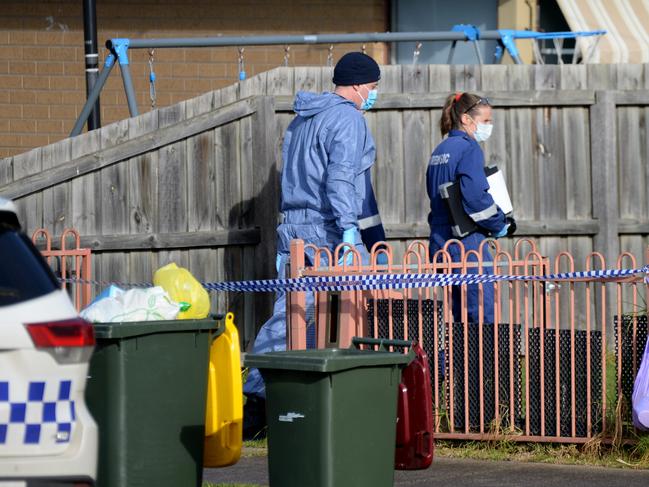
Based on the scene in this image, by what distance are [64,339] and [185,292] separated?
6.60 ft

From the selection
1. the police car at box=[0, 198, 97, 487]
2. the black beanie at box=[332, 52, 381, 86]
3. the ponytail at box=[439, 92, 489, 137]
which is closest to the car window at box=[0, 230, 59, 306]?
the police car at box=[0, 198, 97, 487]

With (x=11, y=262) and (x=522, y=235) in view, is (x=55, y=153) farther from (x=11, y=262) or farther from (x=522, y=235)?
(x=11, y=262)

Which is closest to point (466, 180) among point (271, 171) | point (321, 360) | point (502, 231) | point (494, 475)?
point (502, 231)

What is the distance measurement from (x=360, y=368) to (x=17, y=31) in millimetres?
10488

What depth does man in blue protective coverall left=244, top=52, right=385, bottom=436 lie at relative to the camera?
8633mm

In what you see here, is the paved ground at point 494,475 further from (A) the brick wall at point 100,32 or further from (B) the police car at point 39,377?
(A) the brick wall at point 100,32

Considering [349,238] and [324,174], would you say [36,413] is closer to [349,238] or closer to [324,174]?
[349,238]

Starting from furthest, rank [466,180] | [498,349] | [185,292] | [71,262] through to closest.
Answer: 1. [71,262]
2. [466,180]
3. [498,349]
4. [185,292]

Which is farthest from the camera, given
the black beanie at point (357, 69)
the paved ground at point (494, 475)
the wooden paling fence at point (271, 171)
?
the wooden paling fence at point (271, 171)

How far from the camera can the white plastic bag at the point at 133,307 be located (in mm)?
6297

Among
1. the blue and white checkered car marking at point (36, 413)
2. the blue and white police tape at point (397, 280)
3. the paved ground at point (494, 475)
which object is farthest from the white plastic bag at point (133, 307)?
the blue and white police tape at point (397, 280)

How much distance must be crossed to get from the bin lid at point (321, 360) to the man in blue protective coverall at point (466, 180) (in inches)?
124

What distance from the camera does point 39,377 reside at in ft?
15.3

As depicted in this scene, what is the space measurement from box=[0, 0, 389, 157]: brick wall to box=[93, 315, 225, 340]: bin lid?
8.90 metres
